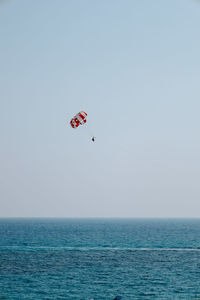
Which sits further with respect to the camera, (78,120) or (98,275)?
(98,275)

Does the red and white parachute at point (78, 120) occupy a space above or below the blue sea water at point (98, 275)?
above

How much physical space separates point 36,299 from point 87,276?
13.4m

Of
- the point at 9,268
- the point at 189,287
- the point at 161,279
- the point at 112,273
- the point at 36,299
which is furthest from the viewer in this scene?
the point at 9,268

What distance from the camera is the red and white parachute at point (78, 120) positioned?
44.9 meters

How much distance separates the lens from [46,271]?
60.1 metres

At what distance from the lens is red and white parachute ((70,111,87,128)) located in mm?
44906

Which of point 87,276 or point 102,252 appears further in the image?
point 102,252

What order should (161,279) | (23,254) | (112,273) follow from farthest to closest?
1. (23,254)
2. (112,273)
3. (161,279)

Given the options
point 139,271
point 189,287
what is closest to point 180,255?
point 139,271

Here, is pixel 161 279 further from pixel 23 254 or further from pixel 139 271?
pixel 23 254

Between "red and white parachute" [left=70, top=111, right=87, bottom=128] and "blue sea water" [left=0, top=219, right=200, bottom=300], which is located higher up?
"red and white parachute" [left=70, top=111, right=87, bottom=128]

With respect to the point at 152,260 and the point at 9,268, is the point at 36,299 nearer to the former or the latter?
the point at 9,268

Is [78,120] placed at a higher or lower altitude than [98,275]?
higher

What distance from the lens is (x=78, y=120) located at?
45375 millimetres
